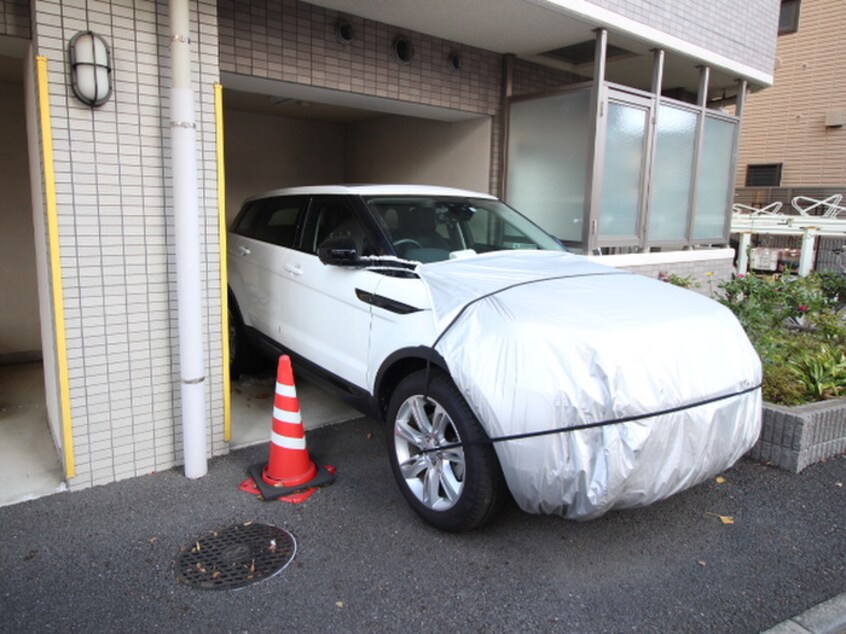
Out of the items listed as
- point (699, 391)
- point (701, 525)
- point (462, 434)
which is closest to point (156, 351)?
point (462, 434)

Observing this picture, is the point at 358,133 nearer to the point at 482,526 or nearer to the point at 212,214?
the point at 212,214

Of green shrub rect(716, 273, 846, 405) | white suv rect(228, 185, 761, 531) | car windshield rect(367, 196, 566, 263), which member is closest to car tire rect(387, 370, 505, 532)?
white suv rect(228, 185, 761, 531)

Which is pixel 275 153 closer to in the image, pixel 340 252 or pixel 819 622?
pixel 340 252

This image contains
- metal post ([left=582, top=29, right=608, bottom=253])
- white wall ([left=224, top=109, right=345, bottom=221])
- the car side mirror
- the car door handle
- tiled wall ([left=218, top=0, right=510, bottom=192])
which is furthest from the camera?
white wall ([left=224, top=109, right=345, bottom=221])

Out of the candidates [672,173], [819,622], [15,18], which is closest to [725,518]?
[819,622]

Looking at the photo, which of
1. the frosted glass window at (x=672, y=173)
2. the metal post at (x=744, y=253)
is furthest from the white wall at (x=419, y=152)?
the metal post at (x=744, y=253)

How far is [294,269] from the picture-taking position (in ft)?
15.0

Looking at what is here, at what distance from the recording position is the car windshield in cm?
403

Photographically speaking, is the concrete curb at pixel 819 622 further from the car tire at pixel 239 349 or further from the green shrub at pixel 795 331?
the car tire at pixel 239 349

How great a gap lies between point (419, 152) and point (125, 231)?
16.1 ft

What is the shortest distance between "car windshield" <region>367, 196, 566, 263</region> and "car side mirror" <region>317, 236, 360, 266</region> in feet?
0.89

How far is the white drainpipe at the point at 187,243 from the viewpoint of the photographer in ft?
11.1

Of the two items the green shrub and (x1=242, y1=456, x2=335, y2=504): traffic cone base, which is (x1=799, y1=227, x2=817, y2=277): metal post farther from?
(x1=242, y1=456, x2=335, y2=504): traffic cone base

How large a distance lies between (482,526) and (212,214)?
94.3 inches
